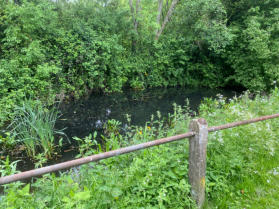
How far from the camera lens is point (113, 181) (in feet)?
6.24

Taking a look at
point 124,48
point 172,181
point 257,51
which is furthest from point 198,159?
point 124,48

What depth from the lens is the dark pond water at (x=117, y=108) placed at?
21.9 feet

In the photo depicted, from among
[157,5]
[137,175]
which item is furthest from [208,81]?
[137,175]

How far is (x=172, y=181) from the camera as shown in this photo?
2.02 metres

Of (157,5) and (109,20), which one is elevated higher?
(157,5)

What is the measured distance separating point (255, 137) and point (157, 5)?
14.0 meters

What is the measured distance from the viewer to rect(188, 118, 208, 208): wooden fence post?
72.8 inches

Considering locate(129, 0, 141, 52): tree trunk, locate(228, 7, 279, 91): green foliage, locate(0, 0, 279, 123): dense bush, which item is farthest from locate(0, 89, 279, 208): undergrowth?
locate(129, 0, 141, 52): tree trunk

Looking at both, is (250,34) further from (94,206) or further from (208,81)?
(94,206)

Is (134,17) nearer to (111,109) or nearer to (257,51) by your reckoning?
(111,109)

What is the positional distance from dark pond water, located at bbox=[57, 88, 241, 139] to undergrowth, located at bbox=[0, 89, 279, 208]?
3900mm

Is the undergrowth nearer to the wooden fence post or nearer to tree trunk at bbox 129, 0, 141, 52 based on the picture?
the wooden fence post

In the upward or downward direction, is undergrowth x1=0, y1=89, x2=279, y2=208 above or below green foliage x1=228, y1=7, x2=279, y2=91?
below

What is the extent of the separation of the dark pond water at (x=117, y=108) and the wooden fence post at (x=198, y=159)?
4.44 m
